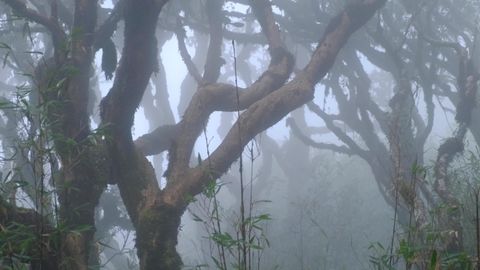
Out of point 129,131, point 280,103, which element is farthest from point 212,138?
point 280,103

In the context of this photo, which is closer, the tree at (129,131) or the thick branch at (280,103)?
the tree at (129,131)

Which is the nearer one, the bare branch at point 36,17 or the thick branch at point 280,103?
the bare branch at point 36,17

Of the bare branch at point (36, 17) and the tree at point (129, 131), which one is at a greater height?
the bare branch at point (36, 17)

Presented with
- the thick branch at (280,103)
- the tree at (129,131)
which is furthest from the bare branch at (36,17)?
the thick branch at (280,103)

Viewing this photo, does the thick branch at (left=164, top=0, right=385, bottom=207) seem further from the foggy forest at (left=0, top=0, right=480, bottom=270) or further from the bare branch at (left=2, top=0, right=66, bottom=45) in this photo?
the bare branch at (left=2, top=0, right=66, bottom=45)

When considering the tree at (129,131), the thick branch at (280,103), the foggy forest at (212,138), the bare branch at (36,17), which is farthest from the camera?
the thick branch at (280,103)

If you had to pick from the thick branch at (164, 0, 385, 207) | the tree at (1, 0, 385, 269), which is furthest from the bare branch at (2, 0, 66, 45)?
the thick branch at (164, 0, 385, 207)

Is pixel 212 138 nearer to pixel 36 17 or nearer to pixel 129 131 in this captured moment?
pixel 129 131

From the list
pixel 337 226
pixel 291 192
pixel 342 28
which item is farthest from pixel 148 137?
pixel 291 192

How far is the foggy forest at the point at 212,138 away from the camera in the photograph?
2.91m

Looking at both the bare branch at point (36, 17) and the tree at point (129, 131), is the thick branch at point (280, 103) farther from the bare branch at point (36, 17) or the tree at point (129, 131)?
the bare branch at point (36, 17)

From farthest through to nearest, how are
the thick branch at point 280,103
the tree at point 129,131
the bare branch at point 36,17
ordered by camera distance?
the thick branch at point 280,103, the bare branch at point 36,17, the tree at point 129,131

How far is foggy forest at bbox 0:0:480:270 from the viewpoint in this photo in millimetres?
2912

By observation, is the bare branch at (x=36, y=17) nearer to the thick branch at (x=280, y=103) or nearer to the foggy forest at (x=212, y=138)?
the foggy forest at (x=212, y=138)
